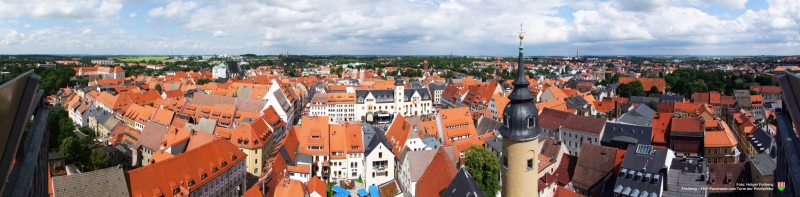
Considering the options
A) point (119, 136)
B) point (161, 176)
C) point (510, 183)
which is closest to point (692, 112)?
point (510, 183)

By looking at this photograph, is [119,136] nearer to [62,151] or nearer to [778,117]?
[62,151]


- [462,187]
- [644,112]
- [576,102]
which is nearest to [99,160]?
[462,187]

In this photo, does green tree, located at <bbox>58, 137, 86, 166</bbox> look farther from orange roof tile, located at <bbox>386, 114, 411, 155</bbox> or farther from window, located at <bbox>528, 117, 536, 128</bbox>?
window, located at <bbox>528, 117, 536, 128</bbox>

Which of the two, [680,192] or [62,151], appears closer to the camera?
[680,192]

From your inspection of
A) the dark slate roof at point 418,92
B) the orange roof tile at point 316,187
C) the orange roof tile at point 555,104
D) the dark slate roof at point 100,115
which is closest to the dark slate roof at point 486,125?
the orange roof tile at point 555,104

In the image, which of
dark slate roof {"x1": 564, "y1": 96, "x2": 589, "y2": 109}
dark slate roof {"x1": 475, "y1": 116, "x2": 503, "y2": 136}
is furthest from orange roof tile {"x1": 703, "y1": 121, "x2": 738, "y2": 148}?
dark slate roof {"x1": 564, "y1": 96, "x2": 589, "y2": 109}

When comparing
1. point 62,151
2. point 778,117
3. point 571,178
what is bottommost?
point 571,178

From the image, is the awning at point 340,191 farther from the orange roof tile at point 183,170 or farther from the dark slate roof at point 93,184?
the dark slate roof at point 93,184
